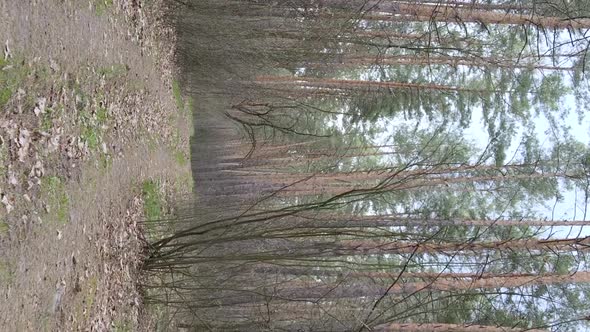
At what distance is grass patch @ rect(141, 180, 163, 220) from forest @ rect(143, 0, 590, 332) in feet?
1.54

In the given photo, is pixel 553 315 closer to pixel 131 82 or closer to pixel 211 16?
pixel 131 82

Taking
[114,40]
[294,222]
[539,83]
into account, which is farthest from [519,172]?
[114,40]

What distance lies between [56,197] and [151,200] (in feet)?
13.7

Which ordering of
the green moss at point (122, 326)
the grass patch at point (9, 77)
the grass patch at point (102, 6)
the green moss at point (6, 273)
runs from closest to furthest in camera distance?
1. the green moss at point (6, 273)
2. the grass patch at point (9, 77)
3. the green moss at point (122, 326)
4. the grass patch at point (102, 6)

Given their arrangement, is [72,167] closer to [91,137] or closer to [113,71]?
[91,137]

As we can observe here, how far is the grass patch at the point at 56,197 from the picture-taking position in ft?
17.6

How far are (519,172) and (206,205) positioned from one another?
33.1 feet

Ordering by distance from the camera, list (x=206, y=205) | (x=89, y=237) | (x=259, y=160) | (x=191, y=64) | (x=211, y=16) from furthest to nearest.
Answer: (x=259, y=160) → (x=191, y=64) → (x=211, y=16) → (x=206, y=205) → (x=89, y=237)

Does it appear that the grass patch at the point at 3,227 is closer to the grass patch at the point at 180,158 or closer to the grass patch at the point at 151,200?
the grass patch at the point at 151,200

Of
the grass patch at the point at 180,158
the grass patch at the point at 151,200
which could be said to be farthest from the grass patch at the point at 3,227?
the grass patch at the point at 180,158

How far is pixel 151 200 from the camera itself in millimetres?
9734

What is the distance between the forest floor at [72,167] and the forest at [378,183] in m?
0.85

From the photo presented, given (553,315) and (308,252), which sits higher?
(308,252)

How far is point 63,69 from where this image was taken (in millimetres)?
5980
